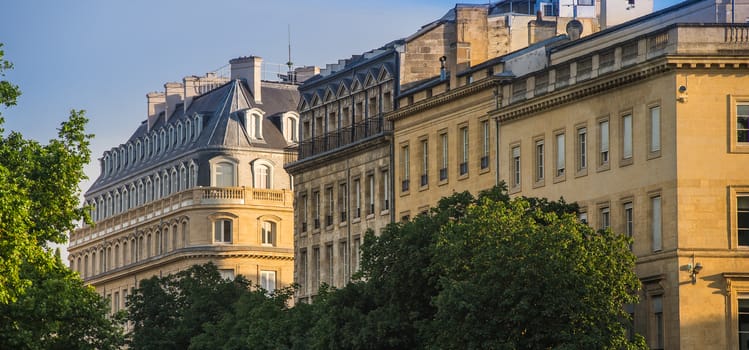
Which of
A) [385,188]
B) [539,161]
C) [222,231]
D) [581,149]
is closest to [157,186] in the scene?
[222,231]

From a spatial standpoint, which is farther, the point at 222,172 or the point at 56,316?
the point at 222,172

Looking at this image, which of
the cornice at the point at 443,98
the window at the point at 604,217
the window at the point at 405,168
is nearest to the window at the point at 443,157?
the cornice at the point at 443,98

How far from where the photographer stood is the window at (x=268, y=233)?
151875 mm

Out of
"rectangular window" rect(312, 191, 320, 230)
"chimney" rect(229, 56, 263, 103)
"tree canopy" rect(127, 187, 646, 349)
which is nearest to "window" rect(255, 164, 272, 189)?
"chimney" rect(229, 56, 263, 103)

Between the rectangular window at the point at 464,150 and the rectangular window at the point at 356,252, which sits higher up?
the rectangular window at the point at 464,150

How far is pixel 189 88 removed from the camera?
534 feet

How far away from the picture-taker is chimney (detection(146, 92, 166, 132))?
552ft

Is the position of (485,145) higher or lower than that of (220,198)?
lower

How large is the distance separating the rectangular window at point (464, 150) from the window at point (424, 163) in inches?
149

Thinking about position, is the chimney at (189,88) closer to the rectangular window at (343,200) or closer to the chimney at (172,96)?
the chimney at (172,96)

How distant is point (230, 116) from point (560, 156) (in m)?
65.3

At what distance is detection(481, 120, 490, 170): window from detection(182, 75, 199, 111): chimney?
65.7 metres

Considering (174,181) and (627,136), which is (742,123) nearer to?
(627,136)

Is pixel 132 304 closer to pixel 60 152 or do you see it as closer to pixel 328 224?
pixel 328 224
